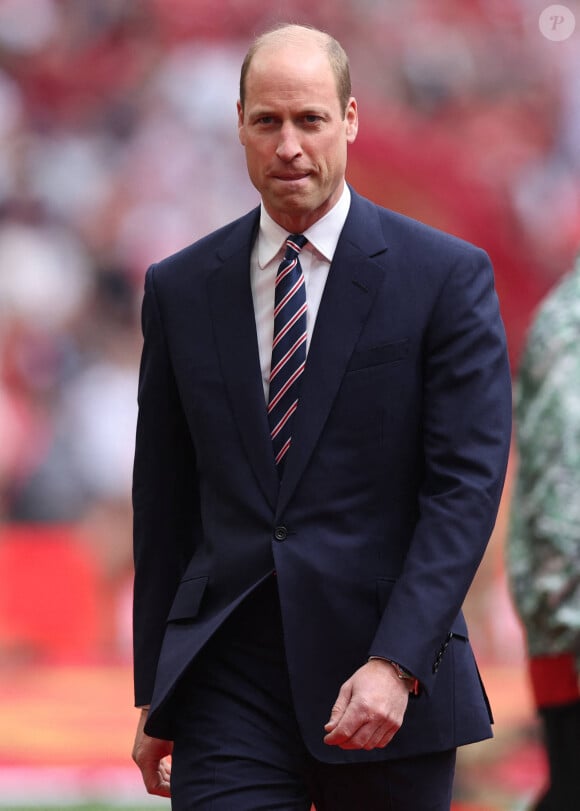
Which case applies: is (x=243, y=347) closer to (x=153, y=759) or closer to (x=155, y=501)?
(x=155, y=501)

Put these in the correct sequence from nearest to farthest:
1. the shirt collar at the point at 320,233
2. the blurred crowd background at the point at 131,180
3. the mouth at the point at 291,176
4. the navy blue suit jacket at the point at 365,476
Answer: the navy blue suit jacket at the point at 365,476
the mouth at the point at 291,176
the shirt collar at the point at 320,233
the blurred crowd background at the point at 131,180

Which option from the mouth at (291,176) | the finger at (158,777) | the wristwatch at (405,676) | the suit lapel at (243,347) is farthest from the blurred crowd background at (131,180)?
the wristwatch at (405,676)

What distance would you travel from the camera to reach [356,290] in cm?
316

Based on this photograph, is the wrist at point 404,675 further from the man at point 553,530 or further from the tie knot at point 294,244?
the tie knot at point 294,244

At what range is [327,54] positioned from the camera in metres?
3.13

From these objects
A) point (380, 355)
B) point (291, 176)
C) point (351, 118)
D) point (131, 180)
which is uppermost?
point (131, 180)

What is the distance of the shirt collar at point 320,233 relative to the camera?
3221 millimetres

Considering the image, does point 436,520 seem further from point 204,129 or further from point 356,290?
point 204,129

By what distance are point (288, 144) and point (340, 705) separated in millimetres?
995

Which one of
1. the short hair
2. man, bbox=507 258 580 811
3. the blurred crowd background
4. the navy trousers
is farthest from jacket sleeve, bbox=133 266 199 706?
the blurred crowd background

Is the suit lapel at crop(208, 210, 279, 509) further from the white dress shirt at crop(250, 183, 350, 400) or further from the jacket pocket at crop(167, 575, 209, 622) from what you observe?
the jacket pocket at crop(167, 575, 209, 622)

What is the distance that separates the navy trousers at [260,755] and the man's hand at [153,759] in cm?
16

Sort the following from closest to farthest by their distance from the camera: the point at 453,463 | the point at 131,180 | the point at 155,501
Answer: the point at 453,463
the point at 155,501
the point at 131,180

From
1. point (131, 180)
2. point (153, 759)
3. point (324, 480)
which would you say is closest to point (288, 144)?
point (324, 480)
